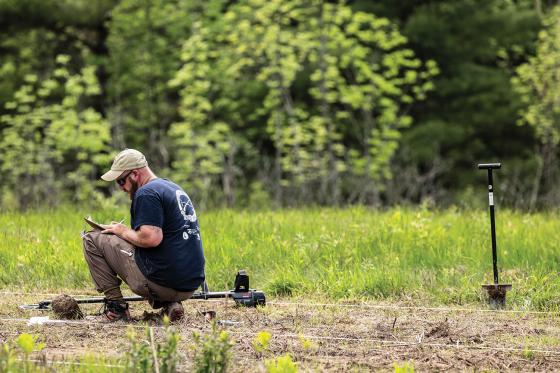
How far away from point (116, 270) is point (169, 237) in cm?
62

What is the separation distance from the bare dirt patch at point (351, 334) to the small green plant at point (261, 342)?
0.19ft

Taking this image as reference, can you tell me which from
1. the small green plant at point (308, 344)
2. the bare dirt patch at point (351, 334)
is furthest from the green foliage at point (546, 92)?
the small green plant at point (308, 344)

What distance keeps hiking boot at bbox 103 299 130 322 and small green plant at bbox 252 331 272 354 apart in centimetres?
164

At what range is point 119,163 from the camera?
757 cm

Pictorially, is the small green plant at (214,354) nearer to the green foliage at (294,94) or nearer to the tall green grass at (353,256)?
the tall green grass at (353,256)

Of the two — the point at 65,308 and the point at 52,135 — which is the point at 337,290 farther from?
the point at 52,135

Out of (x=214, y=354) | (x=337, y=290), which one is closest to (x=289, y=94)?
(x=337, y=290)

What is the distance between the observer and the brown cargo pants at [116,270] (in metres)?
7.78

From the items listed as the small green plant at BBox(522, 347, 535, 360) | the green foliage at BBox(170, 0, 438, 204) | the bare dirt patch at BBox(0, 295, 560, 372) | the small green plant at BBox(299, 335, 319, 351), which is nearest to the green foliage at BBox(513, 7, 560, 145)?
the green foliage at BBox(170, 0, 438, 204)

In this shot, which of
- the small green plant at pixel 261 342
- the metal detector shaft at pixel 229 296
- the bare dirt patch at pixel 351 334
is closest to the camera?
the small green plant at pixel 261 342

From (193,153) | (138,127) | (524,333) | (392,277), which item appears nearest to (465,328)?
(524,333)

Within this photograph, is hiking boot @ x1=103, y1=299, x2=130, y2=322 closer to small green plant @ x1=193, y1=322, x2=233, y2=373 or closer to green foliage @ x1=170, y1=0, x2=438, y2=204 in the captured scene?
small green plant @ x1=193, y1=322, x2=233, y2=373

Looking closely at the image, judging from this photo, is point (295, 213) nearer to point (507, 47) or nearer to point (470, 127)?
point (470, 127)

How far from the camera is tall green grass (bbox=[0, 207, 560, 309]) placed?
902 centimetres
